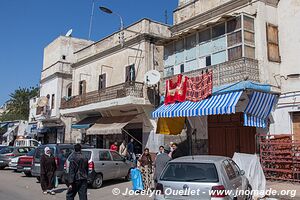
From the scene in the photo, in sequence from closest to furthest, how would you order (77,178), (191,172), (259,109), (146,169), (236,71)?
1. (191,172)
2. (77,178)
3. (146,169)
4. (259,109)
5. (236,71)

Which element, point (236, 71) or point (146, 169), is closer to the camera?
point (146, 169)

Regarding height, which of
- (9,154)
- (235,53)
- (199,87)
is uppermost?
(235,53)

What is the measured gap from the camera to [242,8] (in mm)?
15352

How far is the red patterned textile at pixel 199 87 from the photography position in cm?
1481

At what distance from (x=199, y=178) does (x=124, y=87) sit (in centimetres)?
1285

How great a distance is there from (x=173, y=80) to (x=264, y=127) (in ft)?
17.6

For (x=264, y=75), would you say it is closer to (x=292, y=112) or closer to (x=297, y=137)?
(x=292, y=112)

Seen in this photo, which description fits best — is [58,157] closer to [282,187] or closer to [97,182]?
[97,182]

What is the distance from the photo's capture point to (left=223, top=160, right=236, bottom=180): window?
7406mm

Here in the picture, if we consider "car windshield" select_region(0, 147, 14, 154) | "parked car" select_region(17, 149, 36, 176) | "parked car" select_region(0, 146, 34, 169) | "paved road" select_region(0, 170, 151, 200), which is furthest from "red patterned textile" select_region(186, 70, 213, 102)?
"car windshield" select_region(0, 147, 14, 154)

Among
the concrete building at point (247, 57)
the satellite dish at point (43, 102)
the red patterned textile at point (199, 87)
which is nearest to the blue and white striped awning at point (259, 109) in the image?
the concrete building at point (247, 57)

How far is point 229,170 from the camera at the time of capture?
7.68 metres

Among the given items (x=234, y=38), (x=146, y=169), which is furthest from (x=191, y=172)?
(x=234, y=38)

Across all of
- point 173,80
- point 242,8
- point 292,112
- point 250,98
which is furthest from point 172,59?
point 292,112
